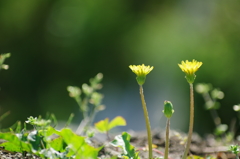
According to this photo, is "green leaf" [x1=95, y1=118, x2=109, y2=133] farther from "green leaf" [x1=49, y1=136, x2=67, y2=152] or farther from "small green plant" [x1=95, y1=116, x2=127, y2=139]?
"green leaf" [x1=49, y1=136, x2=67, y2=152]

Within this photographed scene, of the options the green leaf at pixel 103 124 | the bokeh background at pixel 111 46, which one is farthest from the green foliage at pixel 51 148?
the bokeh background at pixel 111 46

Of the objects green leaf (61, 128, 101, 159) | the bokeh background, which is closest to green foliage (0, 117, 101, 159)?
green leaf (61, 128, 101, 159)

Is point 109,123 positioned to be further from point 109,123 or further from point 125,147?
point 125,147

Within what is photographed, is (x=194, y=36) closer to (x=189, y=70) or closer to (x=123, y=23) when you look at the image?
(x=123, y=23)

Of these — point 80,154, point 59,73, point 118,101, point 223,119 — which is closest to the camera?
point 80,154

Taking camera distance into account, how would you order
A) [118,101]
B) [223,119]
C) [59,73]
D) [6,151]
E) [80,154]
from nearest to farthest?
[80,154] < [6,151] < [223,119] < [118,101] < [59,73]

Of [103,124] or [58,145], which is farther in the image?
[103,124]

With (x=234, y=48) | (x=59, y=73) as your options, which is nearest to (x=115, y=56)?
(x=59, y=73)

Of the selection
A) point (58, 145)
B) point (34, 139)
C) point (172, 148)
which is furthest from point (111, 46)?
point (34, 139)
